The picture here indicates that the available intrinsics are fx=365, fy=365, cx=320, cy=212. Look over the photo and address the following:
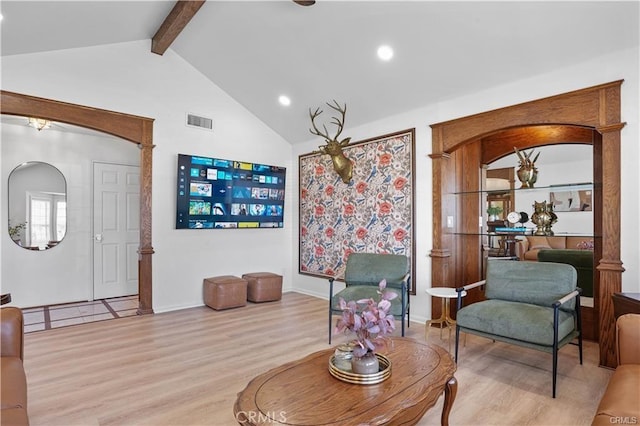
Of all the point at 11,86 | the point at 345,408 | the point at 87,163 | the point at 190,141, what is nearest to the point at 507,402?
the point at 345,408

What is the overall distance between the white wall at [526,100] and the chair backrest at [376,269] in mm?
514

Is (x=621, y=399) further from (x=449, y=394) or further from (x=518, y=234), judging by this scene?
(x=518, y=234)

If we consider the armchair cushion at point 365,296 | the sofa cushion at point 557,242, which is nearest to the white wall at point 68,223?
the armchair cushion at point 365,296

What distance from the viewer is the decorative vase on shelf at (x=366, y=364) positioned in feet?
5.99

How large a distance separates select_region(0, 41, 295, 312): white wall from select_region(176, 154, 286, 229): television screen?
0.42ft

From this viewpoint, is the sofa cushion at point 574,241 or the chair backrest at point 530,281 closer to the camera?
the chair backrest at point 530,281

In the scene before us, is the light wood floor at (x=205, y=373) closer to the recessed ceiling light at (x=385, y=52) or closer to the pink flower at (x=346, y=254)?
the pink flower at (x=346, y=254)

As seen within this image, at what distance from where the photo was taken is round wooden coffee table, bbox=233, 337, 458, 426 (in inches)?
59.1

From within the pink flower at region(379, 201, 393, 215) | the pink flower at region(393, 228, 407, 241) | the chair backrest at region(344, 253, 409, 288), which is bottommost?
the chair backrest at region(344, 253, 409, 288)

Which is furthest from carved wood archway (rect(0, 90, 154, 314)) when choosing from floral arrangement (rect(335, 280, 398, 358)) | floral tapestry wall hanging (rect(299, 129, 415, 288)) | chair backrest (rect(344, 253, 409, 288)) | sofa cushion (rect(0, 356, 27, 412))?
floral arrangement (rect(335, 280, 398, 358))

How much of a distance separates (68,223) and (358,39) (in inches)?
191

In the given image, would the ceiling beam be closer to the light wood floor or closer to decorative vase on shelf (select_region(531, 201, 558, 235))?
the light wood floor

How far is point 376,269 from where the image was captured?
160 inches

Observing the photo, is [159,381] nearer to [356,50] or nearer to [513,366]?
[513,366]
